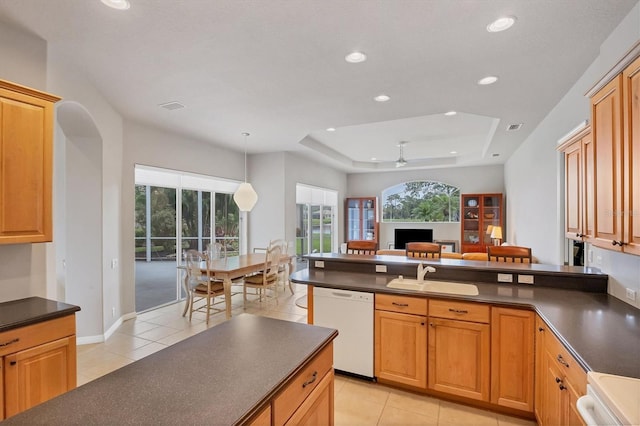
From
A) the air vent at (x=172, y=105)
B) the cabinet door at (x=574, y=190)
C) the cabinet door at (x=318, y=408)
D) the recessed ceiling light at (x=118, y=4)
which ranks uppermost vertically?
the recessed ceiling light at (x=118, y=4)

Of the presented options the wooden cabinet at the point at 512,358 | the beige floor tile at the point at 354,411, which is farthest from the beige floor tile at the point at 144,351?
the wooden cabinet at the point at 512,358

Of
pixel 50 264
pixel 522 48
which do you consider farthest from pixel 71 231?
pixel 522 48

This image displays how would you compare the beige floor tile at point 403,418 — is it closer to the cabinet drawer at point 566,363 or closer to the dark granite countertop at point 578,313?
the dark granite countertop at point 578,313

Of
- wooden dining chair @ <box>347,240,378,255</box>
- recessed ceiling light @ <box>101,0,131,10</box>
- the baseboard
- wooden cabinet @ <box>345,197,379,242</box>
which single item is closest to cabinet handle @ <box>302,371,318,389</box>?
recessed ceiling light @ <box>101,0,131,10</box>

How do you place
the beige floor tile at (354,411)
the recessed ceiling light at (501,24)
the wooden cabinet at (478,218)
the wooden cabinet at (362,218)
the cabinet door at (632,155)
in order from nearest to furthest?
1. the cabinet door at (632,155)
2. the recessed ceiling light at (501,24)
3. the beige floor tile at (354,411)
4. the wooden cabinet at (478,218)
5. the wooden cabinet at (362,218)

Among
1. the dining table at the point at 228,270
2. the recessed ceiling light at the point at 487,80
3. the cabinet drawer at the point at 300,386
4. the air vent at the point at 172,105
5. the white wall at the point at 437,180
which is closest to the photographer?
the cabinet drawer at the point at 300,386

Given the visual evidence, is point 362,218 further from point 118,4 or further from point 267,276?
point 118,4

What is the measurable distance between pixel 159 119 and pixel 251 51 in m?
2.50

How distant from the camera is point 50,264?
2.61m

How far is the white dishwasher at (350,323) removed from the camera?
2793 mm

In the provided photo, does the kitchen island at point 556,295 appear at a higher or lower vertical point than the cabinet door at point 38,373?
higher

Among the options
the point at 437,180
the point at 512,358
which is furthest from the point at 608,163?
the point at 437,180

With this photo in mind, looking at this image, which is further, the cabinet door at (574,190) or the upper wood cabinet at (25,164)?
the cabinet door at (574,190)

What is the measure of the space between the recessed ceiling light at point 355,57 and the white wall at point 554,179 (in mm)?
1663
